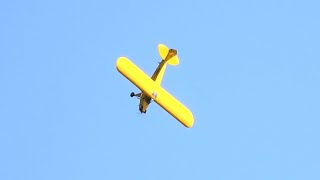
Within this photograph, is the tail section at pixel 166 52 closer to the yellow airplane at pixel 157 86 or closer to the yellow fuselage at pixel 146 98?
the yellow airplane at pixel 157 86

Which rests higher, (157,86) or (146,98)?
(157,86)

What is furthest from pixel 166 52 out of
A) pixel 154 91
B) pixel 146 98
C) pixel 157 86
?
pixel 146 98

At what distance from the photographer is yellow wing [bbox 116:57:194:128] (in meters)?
64.9

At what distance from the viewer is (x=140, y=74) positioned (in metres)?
66.0

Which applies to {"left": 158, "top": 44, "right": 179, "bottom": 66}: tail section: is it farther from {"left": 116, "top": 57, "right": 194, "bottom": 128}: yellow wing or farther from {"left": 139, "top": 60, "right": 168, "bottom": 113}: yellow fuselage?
{"left": 116, "top": 57, "right": 194, "bottom": 128}: yellow wing

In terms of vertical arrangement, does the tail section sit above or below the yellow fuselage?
above

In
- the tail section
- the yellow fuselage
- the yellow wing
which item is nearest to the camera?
the yellow wing

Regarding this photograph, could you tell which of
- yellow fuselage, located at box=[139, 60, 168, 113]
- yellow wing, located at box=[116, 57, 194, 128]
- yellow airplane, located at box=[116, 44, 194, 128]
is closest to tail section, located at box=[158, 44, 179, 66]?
yellow airplane, located at box=[116, 44, 194, 128]

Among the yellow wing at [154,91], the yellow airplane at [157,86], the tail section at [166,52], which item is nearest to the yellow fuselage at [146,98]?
the yellow airplane at [157,86]

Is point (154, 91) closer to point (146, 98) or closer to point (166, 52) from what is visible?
point (146, 98)

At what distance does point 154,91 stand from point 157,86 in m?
0.72

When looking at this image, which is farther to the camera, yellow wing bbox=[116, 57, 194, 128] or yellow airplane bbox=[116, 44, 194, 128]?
yellow airplane bbox=[116, 44, 194, 128]

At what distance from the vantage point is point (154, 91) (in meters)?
67.7

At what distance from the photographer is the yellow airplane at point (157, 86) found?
6512cm
